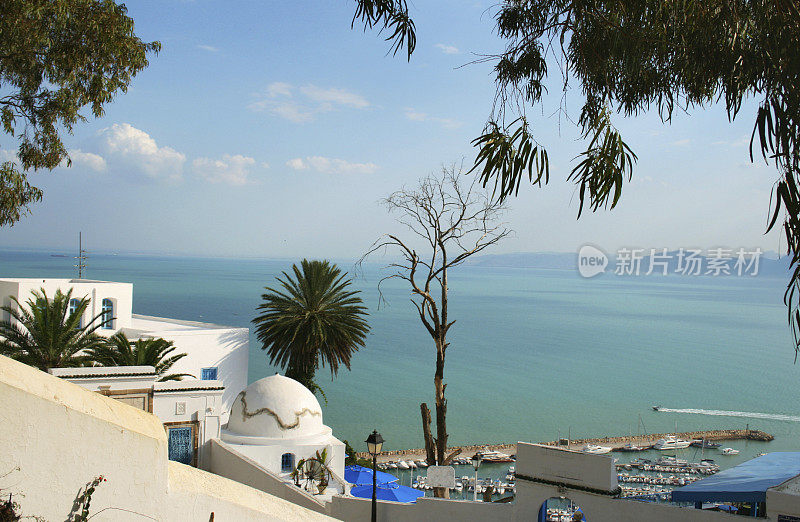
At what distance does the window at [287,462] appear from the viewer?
1656 cm

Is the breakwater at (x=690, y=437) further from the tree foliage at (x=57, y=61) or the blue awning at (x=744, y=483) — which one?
the tree foliage at (x=57, y=61)

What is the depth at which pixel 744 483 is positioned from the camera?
9.96m

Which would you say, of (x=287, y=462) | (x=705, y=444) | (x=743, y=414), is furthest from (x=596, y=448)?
(x=287, y=462)

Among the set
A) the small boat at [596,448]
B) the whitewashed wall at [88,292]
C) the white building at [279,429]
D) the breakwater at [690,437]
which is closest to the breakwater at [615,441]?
the breakwater at [690,437]

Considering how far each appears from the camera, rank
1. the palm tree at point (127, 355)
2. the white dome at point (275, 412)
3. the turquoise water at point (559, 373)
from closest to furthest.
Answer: the white dome at point (275, 412), the palm tree at point (127, 355), the turquoise water at point (559, 373)

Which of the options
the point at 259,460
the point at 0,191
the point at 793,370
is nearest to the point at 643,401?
the point at 793,370

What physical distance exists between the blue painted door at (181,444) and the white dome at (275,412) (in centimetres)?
A: 245

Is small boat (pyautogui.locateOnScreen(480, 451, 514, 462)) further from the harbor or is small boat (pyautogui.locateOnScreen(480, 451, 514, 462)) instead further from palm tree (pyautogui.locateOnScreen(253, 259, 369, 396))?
palm tree (pyautogui.locateOnScreen(253, 259, 369, 396))

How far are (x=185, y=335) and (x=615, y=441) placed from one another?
36.5 meters

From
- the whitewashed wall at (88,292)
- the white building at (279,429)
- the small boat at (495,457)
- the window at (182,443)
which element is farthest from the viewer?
the small boat at (495,457)

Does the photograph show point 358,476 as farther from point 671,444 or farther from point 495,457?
point 671,444

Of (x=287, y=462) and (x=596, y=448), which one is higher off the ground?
(x=287, y=462)

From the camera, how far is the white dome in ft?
55.7

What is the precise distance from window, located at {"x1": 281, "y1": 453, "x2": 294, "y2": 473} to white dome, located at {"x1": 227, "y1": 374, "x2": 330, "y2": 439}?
0.51 metres
